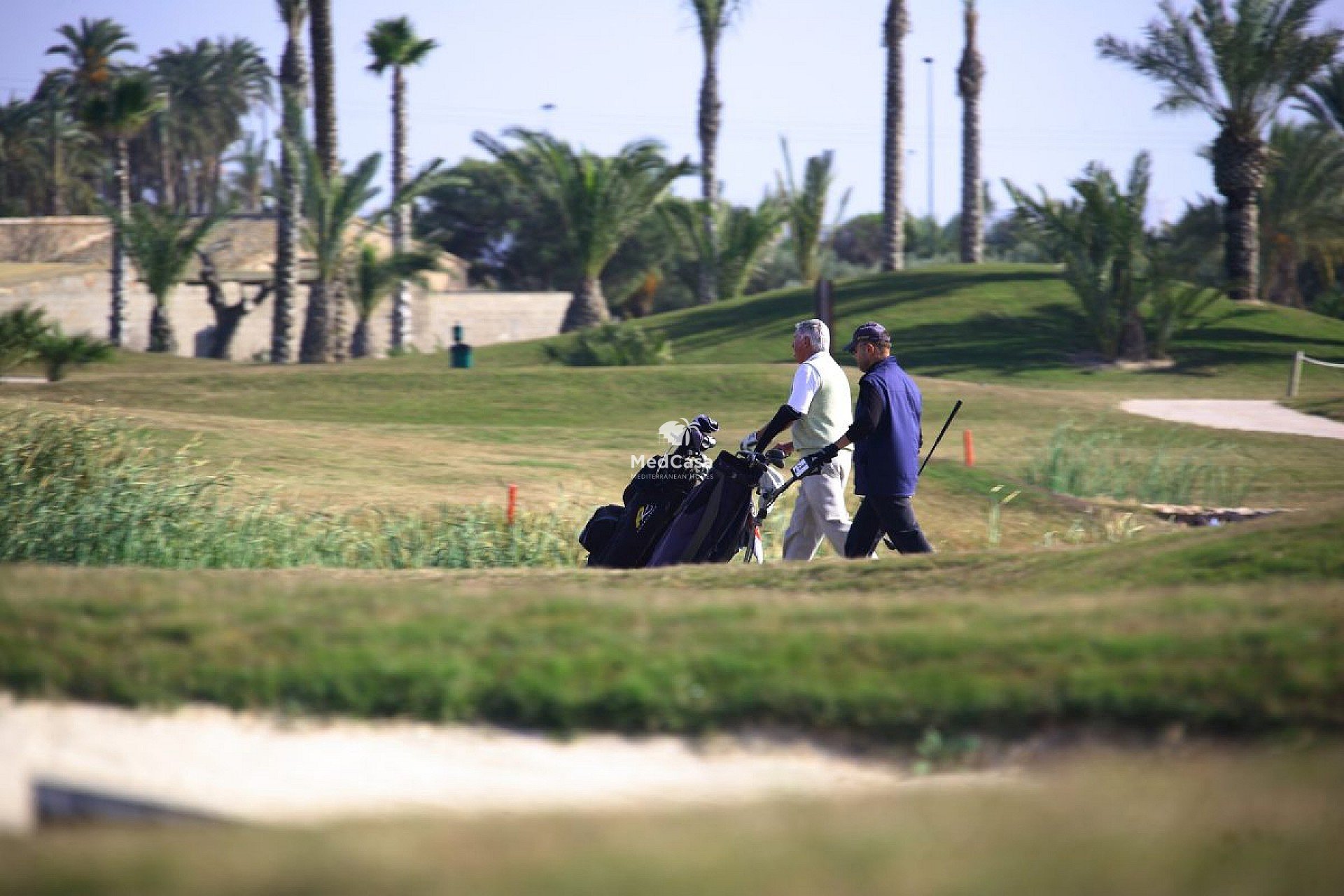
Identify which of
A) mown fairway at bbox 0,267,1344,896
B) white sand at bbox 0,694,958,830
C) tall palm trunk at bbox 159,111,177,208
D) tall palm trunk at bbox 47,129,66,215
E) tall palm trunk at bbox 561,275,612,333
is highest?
tall palm trunk at bbox 159,111,177,208

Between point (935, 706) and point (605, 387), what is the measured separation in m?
20.8

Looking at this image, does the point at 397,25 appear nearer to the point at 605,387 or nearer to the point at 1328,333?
the point at 605,387

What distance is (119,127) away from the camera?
131 ft

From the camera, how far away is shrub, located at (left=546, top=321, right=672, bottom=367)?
32500mm

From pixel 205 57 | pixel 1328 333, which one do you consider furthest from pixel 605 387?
pixel 205 57

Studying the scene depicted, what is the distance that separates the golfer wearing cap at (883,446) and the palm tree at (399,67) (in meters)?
32.2

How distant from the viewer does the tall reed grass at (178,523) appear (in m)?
11.0

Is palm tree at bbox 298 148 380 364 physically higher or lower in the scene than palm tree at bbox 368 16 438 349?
lower

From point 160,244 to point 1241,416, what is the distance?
85.6ft

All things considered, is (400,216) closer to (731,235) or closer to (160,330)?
(160,330)

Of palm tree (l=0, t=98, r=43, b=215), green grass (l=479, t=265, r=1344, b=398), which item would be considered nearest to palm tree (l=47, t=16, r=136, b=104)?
palm tree (l=0, t=98, r=43, b=215)

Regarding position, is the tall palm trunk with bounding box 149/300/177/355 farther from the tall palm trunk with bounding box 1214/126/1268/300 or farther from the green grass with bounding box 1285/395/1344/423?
the green grass with bounding box 1285/395/1344/423

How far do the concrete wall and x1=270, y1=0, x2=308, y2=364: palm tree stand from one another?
6984 mm

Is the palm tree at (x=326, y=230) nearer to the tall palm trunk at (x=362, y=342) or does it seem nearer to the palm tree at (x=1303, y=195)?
the tall palm trunk at (x=362, y=342)
